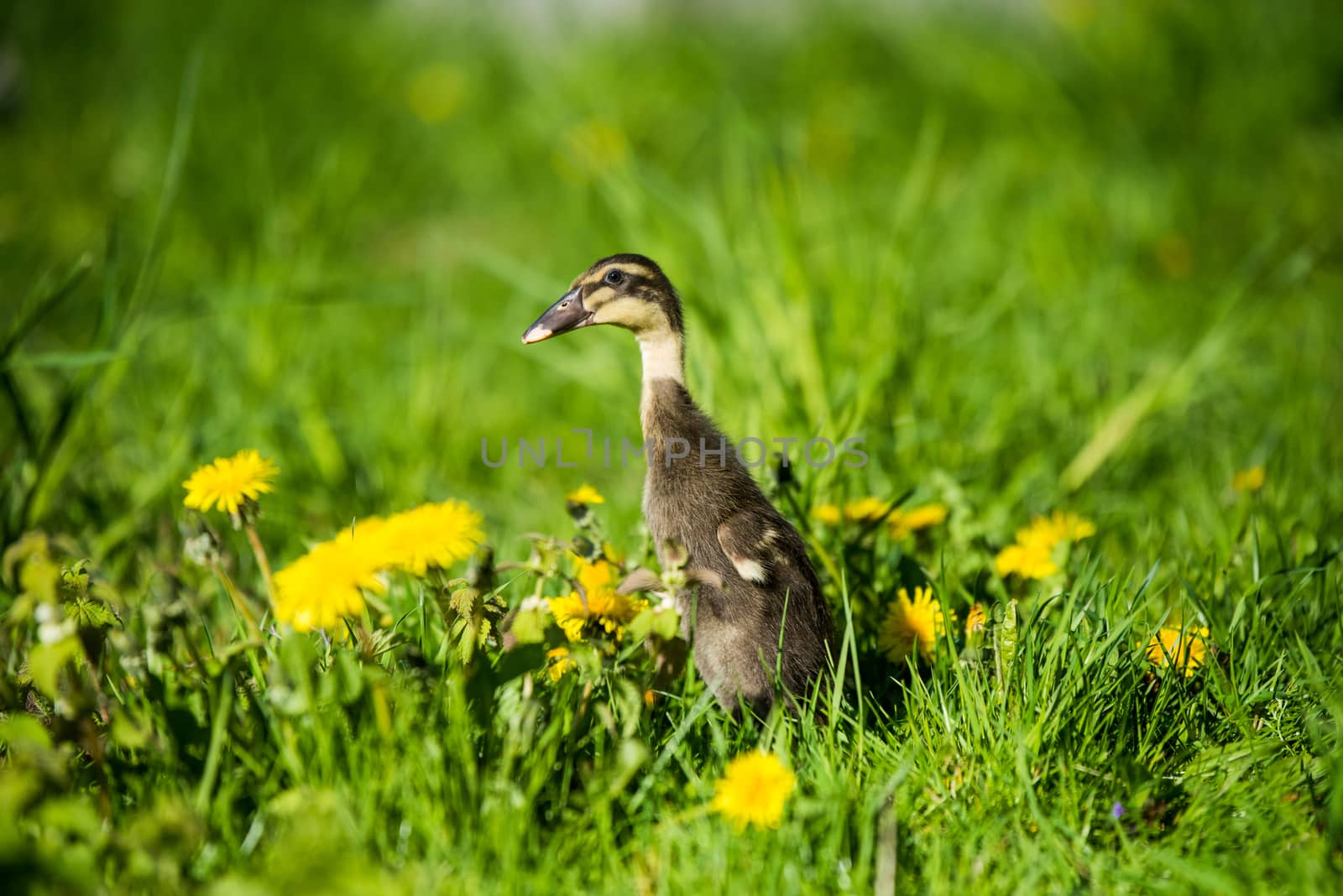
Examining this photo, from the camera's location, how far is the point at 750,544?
7.80 feet

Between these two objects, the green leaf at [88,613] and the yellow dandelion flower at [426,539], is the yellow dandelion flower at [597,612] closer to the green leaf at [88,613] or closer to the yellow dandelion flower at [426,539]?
the yellow dandelion flower at [426,539]

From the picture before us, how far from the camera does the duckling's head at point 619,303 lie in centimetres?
261

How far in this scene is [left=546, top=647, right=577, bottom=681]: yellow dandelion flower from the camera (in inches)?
90.0

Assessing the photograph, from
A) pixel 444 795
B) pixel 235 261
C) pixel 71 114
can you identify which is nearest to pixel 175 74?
pixel 71 114

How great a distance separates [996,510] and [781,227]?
123 centimetres

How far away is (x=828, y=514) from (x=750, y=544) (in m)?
0.59

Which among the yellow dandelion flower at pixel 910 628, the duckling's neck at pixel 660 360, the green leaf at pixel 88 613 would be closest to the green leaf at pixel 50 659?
the green leaf at pixel 88 613

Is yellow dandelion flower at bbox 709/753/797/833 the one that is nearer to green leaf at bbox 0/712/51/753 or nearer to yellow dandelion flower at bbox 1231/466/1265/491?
green leaf at bbox 0/712/51/753

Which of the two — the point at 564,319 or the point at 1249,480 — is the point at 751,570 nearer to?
the point at 564,319

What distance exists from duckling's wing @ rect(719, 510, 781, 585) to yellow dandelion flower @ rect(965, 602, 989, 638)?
0.44 meters

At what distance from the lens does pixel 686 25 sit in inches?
359

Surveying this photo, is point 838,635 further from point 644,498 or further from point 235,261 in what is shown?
point 235,261

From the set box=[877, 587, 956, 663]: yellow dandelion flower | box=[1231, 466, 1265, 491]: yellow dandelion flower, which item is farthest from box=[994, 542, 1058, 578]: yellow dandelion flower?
box=[1231, 466, 1265, 491]: yellow dandelion flower

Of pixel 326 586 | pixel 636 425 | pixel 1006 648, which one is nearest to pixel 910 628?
pixel 1006 648
